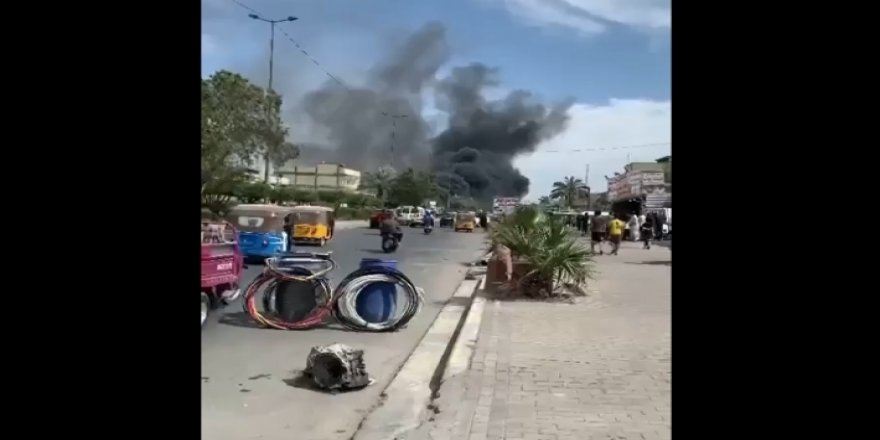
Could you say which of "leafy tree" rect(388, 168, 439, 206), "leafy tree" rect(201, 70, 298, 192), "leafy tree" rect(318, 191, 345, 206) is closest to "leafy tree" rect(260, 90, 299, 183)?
"leafy tree" rect(201, 70, 298, 192)

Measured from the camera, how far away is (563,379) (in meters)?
6.40

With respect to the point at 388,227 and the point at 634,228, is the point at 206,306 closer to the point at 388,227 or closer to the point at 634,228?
the point at 388,227

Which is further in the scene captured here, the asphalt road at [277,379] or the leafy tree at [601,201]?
the leafy tree at [601,201]

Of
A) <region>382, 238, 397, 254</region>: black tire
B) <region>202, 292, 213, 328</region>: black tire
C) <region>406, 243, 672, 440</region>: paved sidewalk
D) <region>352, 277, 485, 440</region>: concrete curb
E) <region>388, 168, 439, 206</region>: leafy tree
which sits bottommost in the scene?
<region>352, 277, 485, 440</region>: concrete curb

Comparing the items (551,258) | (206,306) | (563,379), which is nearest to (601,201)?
(551,258)

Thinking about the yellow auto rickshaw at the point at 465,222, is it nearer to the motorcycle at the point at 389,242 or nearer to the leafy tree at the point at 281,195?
the leafy tree at the point at 281,195

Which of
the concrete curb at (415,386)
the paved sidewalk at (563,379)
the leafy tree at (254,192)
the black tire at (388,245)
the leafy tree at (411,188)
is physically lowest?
the concrete curb at (415,386)

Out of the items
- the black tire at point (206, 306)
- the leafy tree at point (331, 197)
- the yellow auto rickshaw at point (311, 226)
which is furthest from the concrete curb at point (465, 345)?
the leafy tree at point (331, 197)

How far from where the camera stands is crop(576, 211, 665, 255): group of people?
2409cm

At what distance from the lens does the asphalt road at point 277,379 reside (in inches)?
207

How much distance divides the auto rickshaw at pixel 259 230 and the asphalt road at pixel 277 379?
6502 millimetres

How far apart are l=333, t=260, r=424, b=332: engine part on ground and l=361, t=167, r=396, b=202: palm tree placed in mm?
65141

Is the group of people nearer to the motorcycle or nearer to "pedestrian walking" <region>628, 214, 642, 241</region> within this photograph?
"pedestrian walking" <region>628, 214, 642, 241</region>
